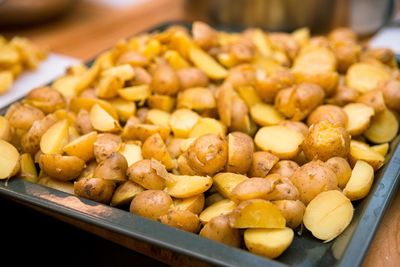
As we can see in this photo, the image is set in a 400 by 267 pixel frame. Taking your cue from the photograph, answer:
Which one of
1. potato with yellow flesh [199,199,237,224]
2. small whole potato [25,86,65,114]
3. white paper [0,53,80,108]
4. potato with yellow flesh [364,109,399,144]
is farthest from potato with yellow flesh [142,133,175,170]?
white paper [0,53,80,108]

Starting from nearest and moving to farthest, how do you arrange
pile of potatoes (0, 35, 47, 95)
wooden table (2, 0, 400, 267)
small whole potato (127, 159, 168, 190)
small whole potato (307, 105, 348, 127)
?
1. small whole potato (127, 159, 168, 190)
2. small whole potato (307, 105, 348, 127)
3. pile of potatoes (0, 35, 47, 95)
4. wooden table (2, 0, 400, 267)

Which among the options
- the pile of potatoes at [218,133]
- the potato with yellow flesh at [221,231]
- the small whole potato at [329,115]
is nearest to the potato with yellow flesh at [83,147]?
the pile of potatoes at [218,133]

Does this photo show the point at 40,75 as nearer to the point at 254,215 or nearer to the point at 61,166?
the point at 61,166

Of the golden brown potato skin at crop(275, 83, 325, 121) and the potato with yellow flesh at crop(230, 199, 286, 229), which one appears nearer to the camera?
the potato with yellow flesh at crop(230, 199, 286, 229)

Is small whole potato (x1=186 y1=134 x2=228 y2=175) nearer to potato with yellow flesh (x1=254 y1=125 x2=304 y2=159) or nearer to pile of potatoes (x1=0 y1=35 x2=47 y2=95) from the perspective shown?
potato with yellow flesh (x1=254 y1=125 x2=304 y2=159)

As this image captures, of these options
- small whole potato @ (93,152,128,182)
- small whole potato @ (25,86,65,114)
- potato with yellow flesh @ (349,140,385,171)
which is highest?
small whole potato @ (25,86,65,114)

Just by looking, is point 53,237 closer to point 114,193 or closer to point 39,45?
point 114,193

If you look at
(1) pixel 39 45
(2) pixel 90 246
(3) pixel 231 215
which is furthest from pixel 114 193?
(1) pixel 39 45

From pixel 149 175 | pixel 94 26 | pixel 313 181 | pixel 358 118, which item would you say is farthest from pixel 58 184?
pixel 94 26
